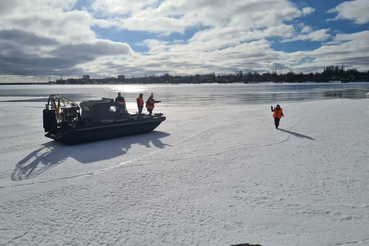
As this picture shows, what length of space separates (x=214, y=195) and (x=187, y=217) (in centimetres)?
83

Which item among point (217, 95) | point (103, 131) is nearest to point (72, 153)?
point (103, 131)

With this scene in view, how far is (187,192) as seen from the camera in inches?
175

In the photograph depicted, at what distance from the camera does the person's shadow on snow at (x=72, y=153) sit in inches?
220

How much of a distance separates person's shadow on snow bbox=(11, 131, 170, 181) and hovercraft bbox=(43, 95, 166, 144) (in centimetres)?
27

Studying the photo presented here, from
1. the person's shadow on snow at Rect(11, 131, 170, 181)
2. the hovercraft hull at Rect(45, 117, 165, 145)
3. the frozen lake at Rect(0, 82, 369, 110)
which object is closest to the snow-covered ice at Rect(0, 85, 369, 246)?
the person's shadow on snow at Rect(11, 131, 170, 181)

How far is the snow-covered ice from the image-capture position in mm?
3295

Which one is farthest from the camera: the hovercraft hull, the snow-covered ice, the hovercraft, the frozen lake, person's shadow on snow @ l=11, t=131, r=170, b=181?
the frozen lake

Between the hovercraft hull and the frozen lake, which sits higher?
the frozen lake

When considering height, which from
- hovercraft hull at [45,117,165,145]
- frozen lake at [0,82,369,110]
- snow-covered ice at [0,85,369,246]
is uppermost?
frozen lake at [0,82,369,110]

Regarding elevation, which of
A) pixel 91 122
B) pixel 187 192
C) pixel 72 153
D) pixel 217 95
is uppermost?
pixel 217 95

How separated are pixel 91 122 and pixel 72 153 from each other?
1.72 metres

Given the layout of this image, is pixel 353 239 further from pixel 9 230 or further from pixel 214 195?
pixel 9 230

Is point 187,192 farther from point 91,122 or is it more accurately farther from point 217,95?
point 217,95

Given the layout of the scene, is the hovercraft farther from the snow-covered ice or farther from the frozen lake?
the frozen lake
